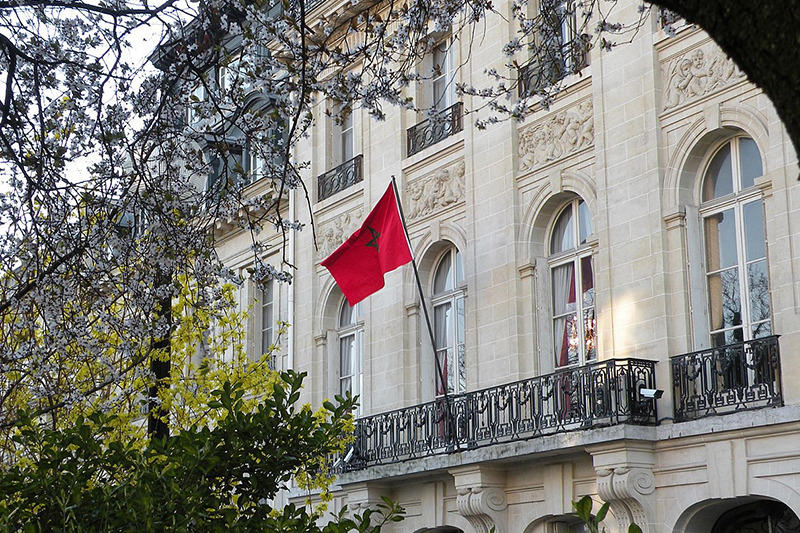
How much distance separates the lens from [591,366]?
17.2m

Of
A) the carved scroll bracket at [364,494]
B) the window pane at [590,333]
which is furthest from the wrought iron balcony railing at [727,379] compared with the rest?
the carved scroll bracket at [364,494]

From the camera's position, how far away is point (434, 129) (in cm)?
2231

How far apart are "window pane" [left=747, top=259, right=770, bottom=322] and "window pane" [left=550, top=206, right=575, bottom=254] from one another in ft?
12.5

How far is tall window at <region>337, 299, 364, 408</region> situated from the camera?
960 inches

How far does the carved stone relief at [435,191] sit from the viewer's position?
70.4 feet

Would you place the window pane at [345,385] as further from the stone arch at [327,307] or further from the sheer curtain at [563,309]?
the sheer curtain at [563,309]

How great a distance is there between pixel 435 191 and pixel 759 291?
303 inches

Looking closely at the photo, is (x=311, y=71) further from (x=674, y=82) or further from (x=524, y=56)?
(x=524, y=56)

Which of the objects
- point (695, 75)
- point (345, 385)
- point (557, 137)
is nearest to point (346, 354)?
point (345, 385)

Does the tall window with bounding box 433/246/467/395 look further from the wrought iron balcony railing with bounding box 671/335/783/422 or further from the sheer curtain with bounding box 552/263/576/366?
the wrought iron balcony railing with bounding box 671/335/783/422

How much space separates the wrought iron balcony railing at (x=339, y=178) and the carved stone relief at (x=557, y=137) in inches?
214

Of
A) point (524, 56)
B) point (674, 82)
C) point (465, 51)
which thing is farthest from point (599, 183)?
point (465, 51)

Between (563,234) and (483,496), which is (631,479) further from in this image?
(563,234)

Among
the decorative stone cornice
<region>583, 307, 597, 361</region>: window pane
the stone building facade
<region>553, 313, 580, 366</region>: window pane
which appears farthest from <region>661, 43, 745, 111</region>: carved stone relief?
the decorative stone cornice
